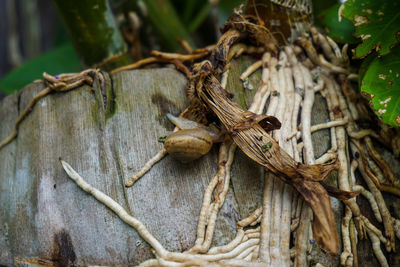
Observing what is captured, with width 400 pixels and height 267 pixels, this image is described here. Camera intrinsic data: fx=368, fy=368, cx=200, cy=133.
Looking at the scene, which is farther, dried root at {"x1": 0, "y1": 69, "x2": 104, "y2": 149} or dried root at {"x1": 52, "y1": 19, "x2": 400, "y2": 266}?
dried root at {"x1": 0, "y1": 69, "x2": 104, "y2": 149}

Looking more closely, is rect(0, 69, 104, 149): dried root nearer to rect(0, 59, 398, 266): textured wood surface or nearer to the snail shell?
rect(0, 59, 398, 266): textured wood surface

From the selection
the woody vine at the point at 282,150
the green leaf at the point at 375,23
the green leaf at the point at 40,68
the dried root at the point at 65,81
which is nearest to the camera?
the woody vine at the point at 282,150

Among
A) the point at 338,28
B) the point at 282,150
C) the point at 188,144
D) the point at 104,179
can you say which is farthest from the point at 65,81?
the point at 338,28

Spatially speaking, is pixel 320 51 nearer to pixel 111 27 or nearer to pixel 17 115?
pixel 111 27

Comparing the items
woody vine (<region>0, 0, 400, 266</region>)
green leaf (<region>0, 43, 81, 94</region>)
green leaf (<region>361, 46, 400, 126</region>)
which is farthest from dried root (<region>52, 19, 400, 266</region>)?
green leaf (<region>0, 43, 81, 94</region>)

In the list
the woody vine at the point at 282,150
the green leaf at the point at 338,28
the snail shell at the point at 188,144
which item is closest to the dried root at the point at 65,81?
the woody vine at the point at 282,150

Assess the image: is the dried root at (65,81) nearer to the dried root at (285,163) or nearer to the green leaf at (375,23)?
the dried root at (285,163)
